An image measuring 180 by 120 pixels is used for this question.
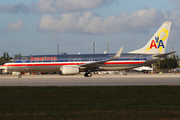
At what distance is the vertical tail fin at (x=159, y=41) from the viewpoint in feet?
147

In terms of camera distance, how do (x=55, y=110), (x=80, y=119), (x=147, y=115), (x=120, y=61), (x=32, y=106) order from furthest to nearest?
(x=120, y=61) < (x=32, y=106) < (x=55, y=110) < (x=147, y=115) < (x=80, y=119)

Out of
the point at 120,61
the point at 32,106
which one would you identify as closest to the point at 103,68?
the point at 120,61

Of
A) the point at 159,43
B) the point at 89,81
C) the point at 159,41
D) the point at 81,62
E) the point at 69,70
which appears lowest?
the point at 89,81

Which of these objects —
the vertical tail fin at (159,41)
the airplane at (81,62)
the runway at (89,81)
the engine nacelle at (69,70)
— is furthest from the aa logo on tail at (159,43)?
the engine nacelle at (69,70)

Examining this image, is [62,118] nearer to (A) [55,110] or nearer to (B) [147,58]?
(A) [55,110]

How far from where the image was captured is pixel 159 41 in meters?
45.0

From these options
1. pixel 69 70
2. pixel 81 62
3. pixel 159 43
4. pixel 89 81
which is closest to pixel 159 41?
pixel 159 43

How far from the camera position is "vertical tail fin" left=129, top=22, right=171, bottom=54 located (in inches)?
1764

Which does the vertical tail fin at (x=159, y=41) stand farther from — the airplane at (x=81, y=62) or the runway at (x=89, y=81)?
the runway at (x=89, y=81)

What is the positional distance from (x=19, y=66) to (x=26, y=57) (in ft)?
6.83

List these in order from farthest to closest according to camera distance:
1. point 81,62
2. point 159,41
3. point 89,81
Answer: point 159,41, point 81,62, point 89,81

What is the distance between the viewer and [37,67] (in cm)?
4328

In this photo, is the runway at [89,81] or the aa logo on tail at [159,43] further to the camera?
the aa logo on tail at [159,43]

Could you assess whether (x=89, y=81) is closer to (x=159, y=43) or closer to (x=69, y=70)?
(x=69, y=70)
